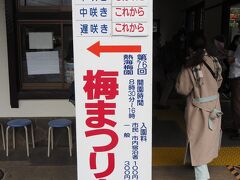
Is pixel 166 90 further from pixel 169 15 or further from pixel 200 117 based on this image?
pixel 169 15

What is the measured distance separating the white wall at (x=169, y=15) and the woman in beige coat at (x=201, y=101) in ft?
31.6

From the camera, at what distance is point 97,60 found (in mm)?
3123

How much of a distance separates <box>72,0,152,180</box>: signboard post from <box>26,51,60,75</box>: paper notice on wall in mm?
2740

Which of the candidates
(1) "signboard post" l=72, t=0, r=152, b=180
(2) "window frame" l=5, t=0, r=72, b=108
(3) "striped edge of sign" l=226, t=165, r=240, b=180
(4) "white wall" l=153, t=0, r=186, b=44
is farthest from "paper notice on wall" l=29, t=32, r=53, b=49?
(4) "white wall" l=153, t=0, r=186, b=44

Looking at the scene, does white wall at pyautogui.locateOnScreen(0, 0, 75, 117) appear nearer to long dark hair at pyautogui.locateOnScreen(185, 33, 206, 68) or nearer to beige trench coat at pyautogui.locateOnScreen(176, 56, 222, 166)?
beige trench coat at pyautogui.locateOnScreen(176, 56, 222, 166)

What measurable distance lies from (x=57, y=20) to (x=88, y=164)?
3.00 metres

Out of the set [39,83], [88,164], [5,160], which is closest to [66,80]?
[39,83]

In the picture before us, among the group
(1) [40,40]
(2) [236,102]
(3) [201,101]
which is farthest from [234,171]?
(1) [40,40]

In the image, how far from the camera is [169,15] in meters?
13.9

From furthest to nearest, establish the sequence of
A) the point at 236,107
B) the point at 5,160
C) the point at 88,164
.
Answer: the point at 236,107, the point at 5,160, the point at 88,164

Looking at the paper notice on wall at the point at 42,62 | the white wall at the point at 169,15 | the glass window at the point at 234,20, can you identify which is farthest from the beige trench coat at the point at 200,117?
the white wall at the point at 169,15

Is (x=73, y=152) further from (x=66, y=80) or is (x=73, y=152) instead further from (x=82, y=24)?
(x=82, y=24)

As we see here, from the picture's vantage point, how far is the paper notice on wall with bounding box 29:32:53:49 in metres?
5.66

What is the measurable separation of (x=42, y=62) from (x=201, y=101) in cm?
284
